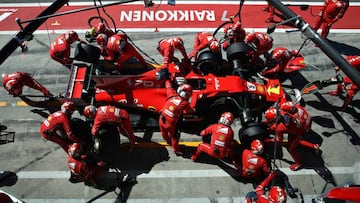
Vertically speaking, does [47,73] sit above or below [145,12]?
below

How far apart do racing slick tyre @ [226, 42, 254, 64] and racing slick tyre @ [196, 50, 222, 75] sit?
17.2 inches

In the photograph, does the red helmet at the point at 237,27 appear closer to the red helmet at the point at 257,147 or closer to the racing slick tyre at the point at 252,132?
the racing slick tyre at the point at 252,132

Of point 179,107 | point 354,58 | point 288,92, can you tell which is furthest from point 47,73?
point 354,58

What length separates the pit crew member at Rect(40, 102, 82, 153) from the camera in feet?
26.7

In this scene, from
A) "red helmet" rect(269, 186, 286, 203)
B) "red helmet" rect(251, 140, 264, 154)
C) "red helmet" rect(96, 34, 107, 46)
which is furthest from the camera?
"red helmet" rect(96, 34, 107, 46)

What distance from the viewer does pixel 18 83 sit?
9.65 metres

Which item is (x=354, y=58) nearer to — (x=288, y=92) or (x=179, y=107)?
(x=288, y=92)

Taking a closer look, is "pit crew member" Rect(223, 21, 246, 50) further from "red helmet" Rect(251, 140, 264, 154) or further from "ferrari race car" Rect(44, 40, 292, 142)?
"red helmet" Rect(251, 140, 264, 154)

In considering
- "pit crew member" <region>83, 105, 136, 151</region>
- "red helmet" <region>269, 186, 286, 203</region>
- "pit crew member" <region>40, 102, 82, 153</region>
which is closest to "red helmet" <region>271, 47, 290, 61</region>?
"red helmet" <region>269, 186, 286, 203</region>

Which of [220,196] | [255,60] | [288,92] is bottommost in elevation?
[220,196]

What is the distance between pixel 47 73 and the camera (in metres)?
11.1

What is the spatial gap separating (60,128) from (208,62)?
4147 millimetres

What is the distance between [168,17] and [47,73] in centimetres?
462

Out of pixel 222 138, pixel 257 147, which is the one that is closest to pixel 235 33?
pixel 222 138
